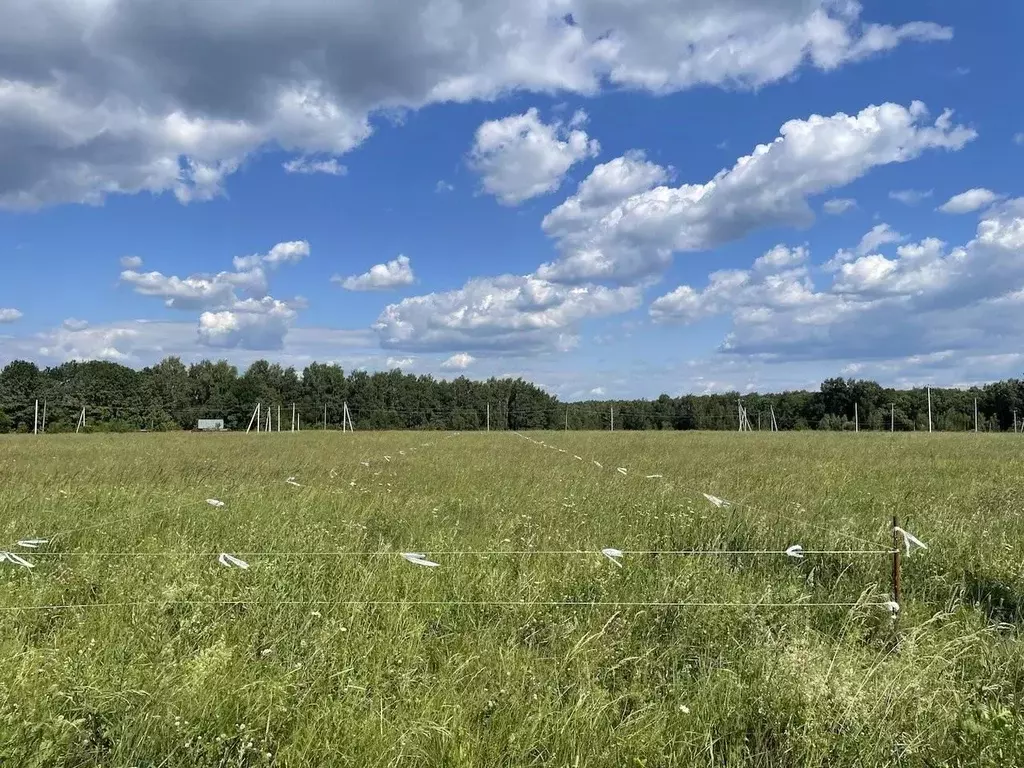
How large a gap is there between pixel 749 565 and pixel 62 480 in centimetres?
1153

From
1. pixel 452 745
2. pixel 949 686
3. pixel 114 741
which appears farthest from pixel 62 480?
pixel 949 686

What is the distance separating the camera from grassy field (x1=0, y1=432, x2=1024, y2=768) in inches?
122

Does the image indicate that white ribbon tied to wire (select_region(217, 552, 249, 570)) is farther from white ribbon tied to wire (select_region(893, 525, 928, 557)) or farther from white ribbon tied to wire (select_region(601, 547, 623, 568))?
white ribbon tied to wire (select_region(893, 525, 928, 557))

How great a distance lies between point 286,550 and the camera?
19.8 feet

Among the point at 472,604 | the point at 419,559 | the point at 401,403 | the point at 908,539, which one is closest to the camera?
the point at 472,604

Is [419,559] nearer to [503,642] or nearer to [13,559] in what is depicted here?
[503,642]

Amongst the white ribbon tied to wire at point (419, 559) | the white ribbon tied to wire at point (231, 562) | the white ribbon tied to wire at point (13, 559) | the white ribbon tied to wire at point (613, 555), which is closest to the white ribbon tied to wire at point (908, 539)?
the white ribbon tied to wire at point (613, 555)

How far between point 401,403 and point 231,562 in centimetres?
9808

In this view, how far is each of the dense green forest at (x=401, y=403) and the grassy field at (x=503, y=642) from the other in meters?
78.5

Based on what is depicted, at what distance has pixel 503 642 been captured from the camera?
168 inches

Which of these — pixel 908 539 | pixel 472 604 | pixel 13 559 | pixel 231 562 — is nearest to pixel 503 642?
pixel 472 604

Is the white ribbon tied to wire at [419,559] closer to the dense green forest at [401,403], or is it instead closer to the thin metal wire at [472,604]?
the thin metal wire at [472,604]

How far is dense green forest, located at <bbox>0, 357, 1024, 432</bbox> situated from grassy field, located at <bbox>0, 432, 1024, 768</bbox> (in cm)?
7851

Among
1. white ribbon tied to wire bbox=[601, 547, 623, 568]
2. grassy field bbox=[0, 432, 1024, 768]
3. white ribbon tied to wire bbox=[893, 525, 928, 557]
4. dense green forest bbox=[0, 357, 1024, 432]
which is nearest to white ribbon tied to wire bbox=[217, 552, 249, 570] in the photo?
grassy field bbox=[0, 432, 1024, 768]
